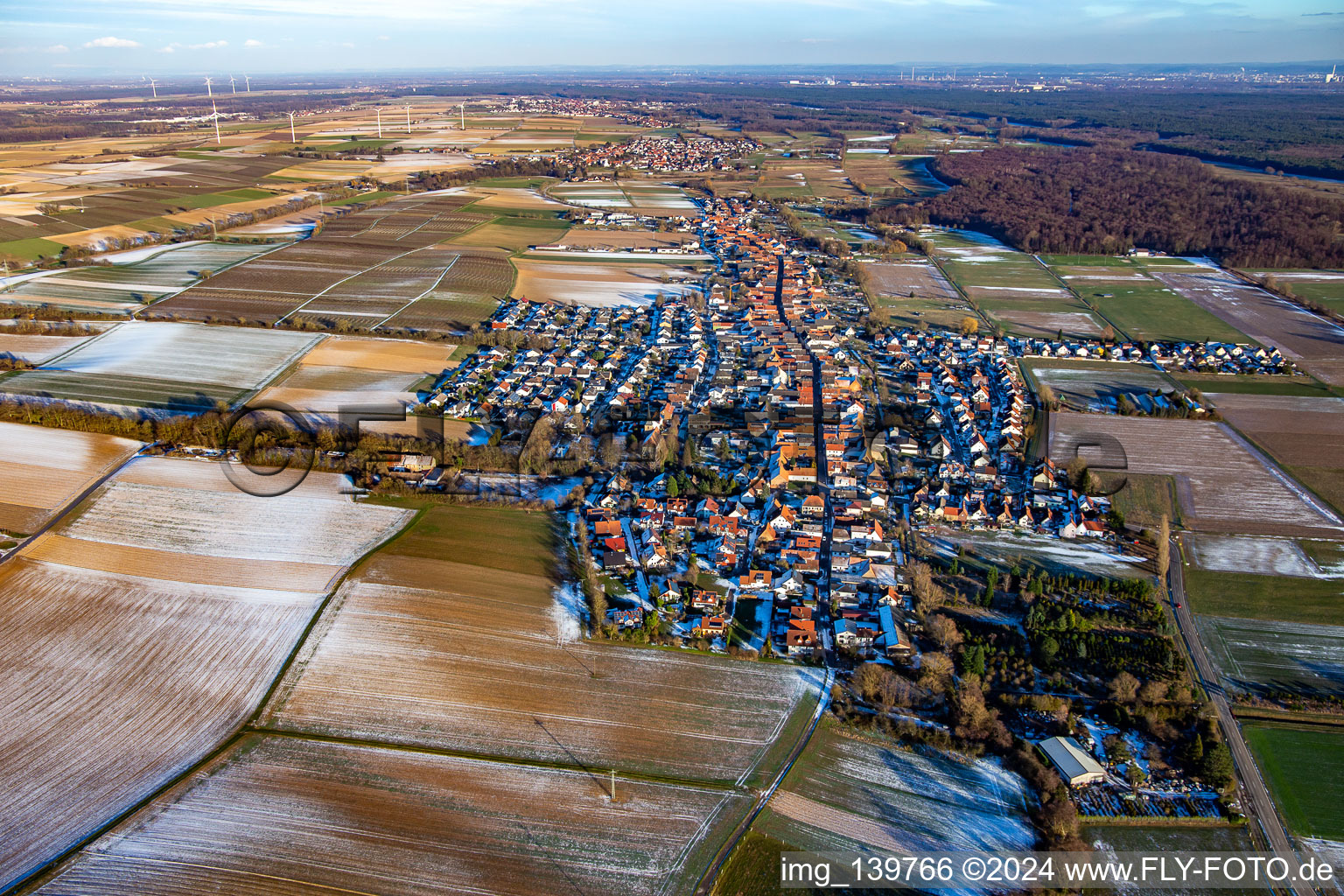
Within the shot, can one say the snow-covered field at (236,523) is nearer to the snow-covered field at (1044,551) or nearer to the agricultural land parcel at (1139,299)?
the snow-covered field at (1044,551)

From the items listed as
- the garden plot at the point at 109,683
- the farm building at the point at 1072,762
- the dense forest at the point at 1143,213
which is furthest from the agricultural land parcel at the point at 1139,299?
the garden plot at the point at 109,683

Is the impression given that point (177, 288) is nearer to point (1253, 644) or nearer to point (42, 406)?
point (42, 406)

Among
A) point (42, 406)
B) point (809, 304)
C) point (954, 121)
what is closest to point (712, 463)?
point (809, 304)

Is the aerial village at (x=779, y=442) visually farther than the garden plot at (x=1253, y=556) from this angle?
No

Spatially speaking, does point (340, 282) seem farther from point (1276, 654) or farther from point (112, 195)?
point (1276, 654)

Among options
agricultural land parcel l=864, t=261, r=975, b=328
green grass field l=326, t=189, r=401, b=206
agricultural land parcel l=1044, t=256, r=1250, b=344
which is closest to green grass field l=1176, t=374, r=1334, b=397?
agricultural land parcel l=1044, t=256, r=1250, b=344
